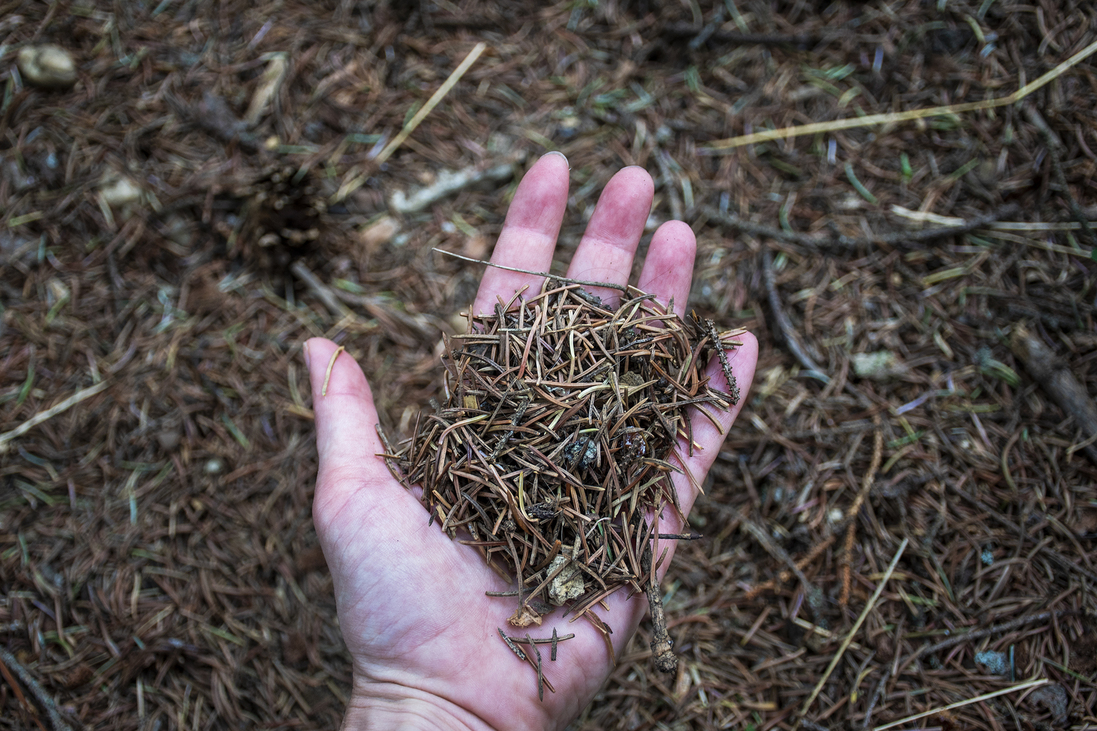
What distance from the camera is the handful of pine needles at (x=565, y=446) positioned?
6.39 ft

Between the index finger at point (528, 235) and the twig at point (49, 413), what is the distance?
1.72m

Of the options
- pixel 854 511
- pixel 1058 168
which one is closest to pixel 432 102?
pixel 854 511

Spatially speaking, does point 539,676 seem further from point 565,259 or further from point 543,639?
point 565,259

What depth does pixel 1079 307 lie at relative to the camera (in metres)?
2.61

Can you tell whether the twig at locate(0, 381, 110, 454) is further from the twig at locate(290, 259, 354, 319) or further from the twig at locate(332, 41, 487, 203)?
the twig at locate(332, 41, 487, 203)

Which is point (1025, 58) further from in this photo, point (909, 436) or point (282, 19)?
point (282, 19)

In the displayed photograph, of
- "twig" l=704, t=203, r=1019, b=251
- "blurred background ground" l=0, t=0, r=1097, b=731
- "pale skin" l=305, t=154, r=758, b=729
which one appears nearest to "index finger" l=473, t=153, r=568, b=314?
"blurred background ground" l=0, t=0, r=1097, b=731

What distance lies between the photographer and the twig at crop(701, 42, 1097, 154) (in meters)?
2.85

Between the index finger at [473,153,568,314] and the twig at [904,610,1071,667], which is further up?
the index finger at [473,153,568,314]

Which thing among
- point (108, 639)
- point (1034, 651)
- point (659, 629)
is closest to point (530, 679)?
point (659, 629)

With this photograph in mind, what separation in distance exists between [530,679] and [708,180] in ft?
7.77

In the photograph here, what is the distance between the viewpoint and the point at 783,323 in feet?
9.01

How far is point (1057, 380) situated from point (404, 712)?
2.76 m

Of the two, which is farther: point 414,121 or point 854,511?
point 414,121
